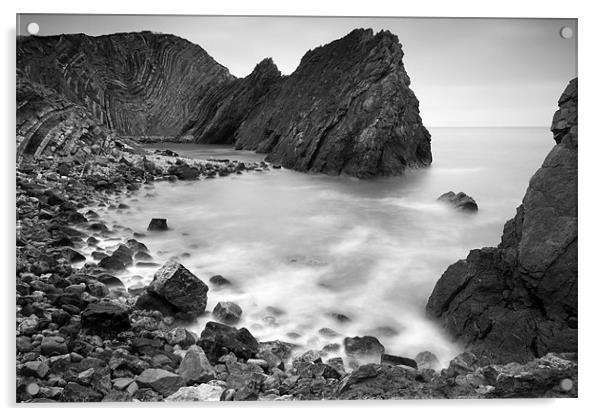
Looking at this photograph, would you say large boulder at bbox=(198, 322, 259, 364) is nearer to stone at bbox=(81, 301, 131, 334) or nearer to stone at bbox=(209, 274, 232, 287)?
stone at bbox=(209, 274, 232, 287)

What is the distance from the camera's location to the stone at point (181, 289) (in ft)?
14.2

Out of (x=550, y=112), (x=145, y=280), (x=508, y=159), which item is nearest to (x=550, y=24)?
(x=550, y=112)

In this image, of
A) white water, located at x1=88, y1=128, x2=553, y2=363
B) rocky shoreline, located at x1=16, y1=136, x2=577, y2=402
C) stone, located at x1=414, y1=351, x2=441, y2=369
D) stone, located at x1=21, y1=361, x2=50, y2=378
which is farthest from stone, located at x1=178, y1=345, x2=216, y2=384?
stone, located at x1=414, y1=351, x2=441, y2=369

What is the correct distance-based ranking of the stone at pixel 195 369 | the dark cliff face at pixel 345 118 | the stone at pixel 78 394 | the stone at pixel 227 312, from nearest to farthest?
1. the stone at pixel 78 394
2. the stone at pixel 195 369
3. the stone at pixel 227 312
4. the dark cliff face at pixel 345 118

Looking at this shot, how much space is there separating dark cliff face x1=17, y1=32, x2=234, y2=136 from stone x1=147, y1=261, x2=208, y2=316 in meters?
2.47

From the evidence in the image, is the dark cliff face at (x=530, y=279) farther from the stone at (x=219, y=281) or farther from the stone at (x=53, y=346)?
the stone at (x=53, y=346)

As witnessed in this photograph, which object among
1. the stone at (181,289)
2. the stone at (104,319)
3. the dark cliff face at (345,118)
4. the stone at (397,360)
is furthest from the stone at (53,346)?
the dark cliff face at (345,118)

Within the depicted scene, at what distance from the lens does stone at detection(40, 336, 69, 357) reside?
150 inches

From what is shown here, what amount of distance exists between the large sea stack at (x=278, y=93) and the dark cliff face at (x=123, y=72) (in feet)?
0.07

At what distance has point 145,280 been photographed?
15.3 feet

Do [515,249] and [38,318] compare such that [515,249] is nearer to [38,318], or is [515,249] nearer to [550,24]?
[550,24]

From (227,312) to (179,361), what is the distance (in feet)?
1.97

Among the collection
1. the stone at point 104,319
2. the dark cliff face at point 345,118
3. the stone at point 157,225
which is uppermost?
the dark cliff face at point 345,118

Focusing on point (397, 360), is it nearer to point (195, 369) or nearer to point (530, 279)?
point (530, 279)
